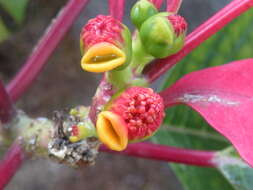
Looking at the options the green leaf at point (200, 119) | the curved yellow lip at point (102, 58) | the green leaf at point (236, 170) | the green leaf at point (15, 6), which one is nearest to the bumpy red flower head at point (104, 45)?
the curved yellow lip at point (102, 58)

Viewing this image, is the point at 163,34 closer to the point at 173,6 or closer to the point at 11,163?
the point at 173,6

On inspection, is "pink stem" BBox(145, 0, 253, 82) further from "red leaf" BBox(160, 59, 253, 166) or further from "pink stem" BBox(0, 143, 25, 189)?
"pink stem" BBox(0, 143, 25, 189)

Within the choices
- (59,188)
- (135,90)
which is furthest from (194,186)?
(59,188)

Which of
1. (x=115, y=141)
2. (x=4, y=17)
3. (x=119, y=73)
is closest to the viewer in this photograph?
(x=115, y=141)

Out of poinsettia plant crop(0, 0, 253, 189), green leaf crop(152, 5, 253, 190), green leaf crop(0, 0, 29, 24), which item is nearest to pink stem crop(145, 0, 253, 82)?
poinsettia plant crop(0, 0, 253, 189)

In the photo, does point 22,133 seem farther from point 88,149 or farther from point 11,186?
point 11,186

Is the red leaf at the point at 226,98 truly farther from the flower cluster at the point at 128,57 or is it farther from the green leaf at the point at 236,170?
the green leaf at the point at 236,170
